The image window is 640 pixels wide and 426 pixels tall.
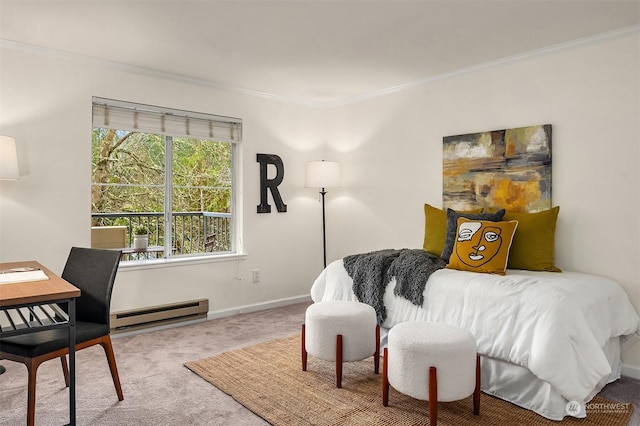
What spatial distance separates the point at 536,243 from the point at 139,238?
11.2ft

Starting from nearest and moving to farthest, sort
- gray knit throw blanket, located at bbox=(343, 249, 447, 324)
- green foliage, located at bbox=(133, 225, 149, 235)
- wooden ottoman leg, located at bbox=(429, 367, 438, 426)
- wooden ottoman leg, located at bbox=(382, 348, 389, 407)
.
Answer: wooden ottoman leg, located at bbox=(429, 367, 438, 426) → wooden ottoman leg, located at bbox=(382, 348, 389, 407) → gray knit throw blanket, located at bbox=(343, 249, 447, 324) → green foliage, located at bbox=(133, 225, 149, 235)

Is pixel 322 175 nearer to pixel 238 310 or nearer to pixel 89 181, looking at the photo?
pixel 238 310

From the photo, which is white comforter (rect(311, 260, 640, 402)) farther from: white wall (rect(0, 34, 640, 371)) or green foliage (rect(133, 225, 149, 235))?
green foliage (rect(133, 225, 149, 235))

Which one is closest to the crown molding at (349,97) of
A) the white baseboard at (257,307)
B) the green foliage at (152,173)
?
the green foliage at (152,173)

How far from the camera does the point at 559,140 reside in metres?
3.45

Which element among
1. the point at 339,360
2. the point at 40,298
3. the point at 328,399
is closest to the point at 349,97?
the point at 339,360

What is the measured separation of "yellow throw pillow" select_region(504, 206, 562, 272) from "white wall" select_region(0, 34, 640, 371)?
19cm

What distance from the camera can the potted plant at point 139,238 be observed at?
4.27m

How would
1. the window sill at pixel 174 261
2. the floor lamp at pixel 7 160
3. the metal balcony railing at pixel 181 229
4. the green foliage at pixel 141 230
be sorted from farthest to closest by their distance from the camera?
the green foliage at pixel 141 230
the metal balcony railing at pixel 181 229
the window sill at pixel 174 261
the floor lamp at pixel 7 160

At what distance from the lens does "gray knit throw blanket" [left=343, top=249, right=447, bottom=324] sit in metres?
3.13

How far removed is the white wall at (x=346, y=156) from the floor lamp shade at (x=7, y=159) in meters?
0.40

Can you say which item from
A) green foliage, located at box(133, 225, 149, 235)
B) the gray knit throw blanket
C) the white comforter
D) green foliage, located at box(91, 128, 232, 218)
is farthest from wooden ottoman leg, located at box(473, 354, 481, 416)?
green foliage, located at box(133, 225, 149, 235)

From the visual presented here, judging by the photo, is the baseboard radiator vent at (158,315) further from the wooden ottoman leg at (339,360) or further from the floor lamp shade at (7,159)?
the wooden ottoman leg at (339,360)

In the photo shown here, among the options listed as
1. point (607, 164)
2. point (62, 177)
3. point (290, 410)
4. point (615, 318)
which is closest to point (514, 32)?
point (607, 164)
